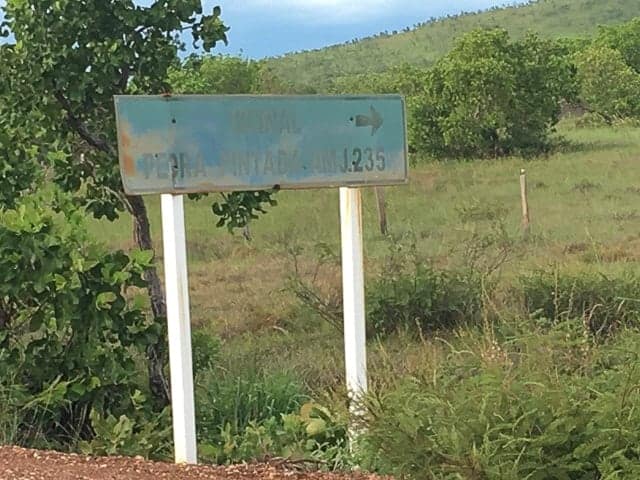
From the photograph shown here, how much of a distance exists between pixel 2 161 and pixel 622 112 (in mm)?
33533

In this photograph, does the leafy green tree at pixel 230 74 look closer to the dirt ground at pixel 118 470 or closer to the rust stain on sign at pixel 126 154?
the rust stain on sign at pixel 126 154

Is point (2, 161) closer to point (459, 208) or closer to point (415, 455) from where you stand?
point (415, 455)

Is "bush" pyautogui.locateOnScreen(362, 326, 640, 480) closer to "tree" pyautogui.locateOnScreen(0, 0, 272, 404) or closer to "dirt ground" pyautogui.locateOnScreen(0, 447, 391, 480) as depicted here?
"dirt ground" pyautogui.locateOnScreen(0, 447, 391, 480)

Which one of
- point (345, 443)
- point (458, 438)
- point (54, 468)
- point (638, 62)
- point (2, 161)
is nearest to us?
point (458, 438)

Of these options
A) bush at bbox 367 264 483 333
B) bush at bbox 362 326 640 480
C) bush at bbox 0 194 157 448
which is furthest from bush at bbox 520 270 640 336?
bush at bbox 362 326 640 480

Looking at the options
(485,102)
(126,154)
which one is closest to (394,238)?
(126,154)

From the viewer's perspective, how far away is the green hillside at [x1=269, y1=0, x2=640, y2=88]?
68.2 m

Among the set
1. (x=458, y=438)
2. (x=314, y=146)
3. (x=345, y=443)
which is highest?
(x=314, y=146)

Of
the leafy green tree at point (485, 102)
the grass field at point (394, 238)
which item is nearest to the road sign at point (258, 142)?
the grass field at point (394, 238)

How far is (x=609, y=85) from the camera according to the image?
118ft

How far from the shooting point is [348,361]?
188 inches

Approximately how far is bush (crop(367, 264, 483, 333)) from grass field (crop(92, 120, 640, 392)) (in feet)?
1.32

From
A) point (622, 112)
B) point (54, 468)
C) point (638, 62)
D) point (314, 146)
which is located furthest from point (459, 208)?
point (638, 62)

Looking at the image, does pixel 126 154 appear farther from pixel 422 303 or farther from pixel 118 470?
pixel 422 303
